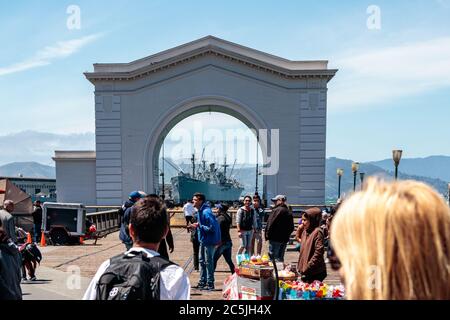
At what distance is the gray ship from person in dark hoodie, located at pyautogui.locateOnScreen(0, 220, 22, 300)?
269 feet

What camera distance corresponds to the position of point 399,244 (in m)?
1.68

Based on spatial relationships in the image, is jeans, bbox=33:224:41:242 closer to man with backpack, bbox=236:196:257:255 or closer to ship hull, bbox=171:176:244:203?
man with backpack, bbox=236:196:257:255

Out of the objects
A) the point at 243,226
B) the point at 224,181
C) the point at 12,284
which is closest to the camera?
the point at 12,284

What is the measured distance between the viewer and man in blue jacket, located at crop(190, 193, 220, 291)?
951 cm

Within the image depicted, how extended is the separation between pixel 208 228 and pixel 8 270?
544 cm

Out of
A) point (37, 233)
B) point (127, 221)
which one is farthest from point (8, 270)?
point (37, 233)

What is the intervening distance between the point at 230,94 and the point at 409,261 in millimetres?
35151

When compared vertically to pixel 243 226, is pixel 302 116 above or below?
above

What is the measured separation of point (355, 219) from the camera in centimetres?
175

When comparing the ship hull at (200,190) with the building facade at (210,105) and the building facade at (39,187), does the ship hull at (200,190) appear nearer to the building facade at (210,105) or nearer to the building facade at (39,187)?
the building facade at (39,187)
